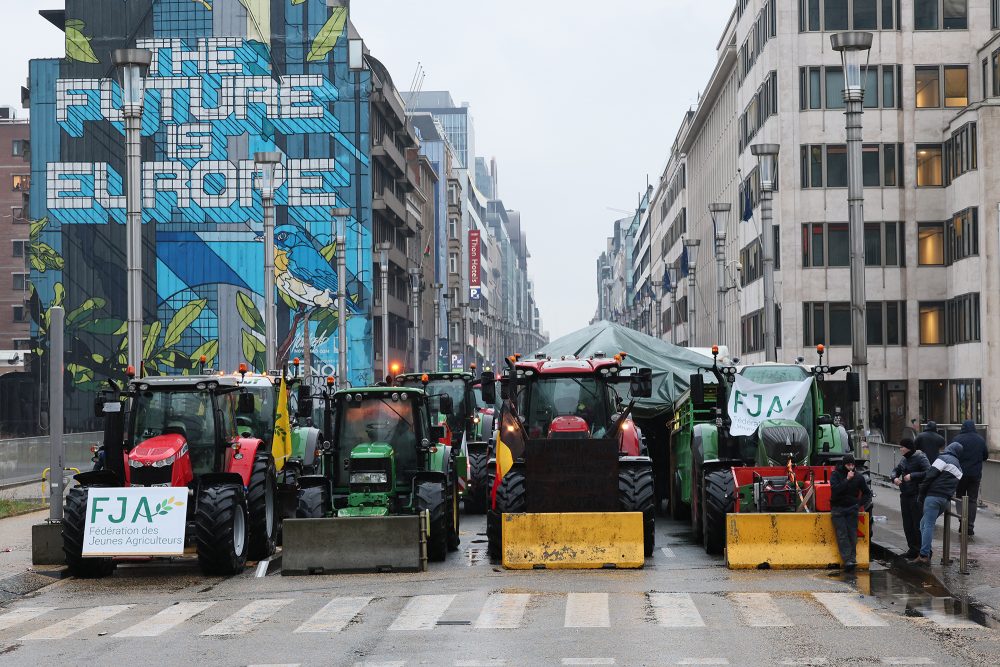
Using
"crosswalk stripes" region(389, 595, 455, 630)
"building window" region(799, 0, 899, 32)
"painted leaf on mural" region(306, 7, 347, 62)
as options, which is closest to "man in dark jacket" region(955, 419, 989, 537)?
"crosswalk stripes" region(389, 595, 455, 630)

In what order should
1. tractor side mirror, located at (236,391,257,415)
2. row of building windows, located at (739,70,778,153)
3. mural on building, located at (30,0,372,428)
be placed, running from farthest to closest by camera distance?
mural on building, located at (30,0,372,428) < row of building windows, located at (739,70,778,153) < tractor side mirror, located at (236,391,257,415)

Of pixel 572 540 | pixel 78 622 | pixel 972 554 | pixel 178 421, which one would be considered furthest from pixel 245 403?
pixel 972 554

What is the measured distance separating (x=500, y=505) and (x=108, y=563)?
516 centimetres

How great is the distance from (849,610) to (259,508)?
8.56 m

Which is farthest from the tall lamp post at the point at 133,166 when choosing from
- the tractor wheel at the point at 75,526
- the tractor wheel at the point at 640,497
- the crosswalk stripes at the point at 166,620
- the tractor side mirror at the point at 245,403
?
the crosswalk stripes at the point at 166,620

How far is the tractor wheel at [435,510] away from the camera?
64.0ft

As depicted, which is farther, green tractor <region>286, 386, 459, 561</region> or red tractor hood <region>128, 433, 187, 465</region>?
green tractor <region>286, 386, 459, 561</region>

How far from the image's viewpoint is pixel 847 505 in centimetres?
1834

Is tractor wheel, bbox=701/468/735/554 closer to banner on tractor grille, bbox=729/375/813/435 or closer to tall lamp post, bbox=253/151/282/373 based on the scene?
banner on tractor grille, bbox=729/375/813/435

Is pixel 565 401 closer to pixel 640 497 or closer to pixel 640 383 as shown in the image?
pixel 640 383

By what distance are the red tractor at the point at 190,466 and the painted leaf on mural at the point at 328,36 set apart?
68459 millimetres

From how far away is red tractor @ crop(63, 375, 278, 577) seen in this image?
18547 mm

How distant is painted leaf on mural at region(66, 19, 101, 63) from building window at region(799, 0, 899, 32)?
139ft

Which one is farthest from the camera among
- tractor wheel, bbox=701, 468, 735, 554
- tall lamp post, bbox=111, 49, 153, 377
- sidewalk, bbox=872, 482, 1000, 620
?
tall lamp post, bbox=111, 49, 153, 377
